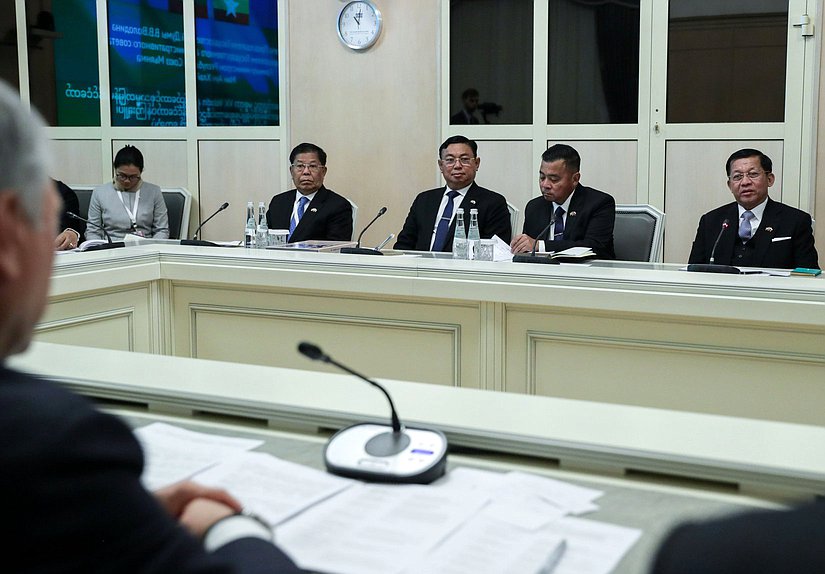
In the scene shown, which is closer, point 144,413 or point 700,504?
point 700,504

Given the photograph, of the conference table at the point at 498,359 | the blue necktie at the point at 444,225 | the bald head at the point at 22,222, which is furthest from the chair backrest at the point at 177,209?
the bald head at the point at 22,222

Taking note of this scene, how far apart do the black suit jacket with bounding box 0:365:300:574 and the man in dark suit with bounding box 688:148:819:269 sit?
4.04 meters

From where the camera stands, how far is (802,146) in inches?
213

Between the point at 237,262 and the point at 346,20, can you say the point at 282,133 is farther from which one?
the point at 237,262

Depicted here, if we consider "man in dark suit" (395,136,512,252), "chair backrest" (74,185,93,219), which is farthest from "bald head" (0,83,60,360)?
"chair backrest" (74,185,93,219)

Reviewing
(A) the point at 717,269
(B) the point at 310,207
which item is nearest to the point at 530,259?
(A) the point at 717,269

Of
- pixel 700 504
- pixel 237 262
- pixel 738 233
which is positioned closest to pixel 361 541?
pixel 700 504

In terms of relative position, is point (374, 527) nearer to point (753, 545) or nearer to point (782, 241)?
point (753, 545)

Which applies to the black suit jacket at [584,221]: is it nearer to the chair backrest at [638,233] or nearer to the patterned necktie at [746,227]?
the chair backrest at [638,233]

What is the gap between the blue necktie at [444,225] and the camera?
5367 millimetres

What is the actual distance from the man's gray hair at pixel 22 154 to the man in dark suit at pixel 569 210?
13.1 feet

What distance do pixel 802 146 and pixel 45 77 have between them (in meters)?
5.57

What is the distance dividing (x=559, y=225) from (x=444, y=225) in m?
0.69

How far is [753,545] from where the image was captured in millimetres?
459
